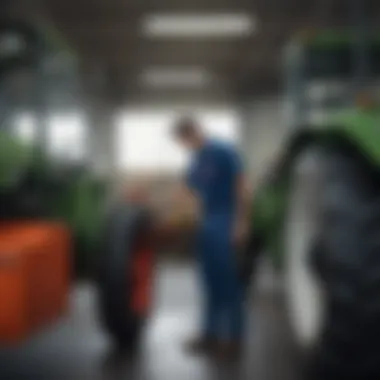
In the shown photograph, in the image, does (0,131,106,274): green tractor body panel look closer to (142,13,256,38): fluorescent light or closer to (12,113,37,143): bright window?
(12,113,37,143): bright window

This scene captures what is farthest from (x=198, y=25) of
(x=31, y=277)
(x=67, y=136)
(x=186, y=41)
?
(x=31, y=277)

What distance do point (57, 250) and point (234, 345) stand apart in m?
1.62

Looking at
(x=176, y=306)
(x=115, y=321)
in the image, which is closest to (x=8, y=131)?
(x=115, y=321)

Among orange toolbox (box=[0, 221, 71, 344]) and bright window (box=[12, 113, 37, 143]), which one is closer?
orange toolbox (box=[0, 221, 71, 344])

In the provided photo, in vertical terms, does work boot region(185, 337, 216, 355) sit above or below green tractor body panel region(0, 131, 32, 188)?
below

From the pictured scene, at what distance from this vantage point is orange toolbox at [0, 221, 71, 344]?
3541 millimetres

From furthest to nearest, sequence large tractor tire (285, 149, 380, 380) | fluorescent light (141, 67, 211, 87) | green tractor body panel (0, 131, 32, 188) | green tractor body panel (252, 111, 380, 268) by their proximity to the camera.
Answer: fluorescent light (141, 67, 211, 87) < green tractor body panel (0, 131, 32, 188) < green tractor body panel (252, 111, 380, 268) < large tractor tire (285, 149, 380, 380)

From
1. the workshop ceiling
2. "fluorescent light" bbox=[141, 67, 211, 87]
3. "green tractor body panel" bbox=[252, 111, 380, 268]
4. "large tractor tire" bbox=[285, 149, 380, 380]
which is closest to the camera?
"large tractor tire" bbox=[285, 149, 380, 380]

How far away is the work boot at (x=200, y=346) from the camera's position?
5.21m

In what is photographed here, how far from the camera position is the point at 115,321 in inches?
202

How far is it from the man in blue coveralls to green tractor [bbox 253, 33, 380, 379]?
63 cm

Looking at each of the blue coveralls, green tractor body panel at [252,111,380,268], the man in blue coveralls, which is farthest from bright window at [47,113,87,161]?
green tractor body panel at [252,111,380,268]

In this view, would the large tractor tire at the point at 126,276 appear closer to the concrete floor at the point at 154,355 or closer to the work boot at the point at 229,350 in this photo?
the concrete floor at the point at 154,355

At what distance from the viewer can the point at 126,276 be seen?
16.2 feet
